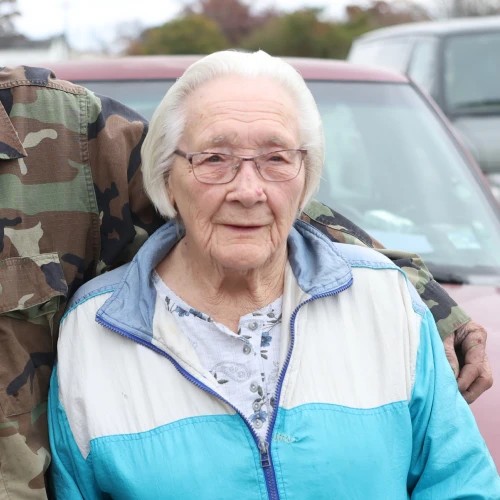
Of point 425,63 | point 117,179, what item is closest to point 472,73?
point 425,63

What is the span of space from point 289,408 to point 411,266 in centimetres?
67

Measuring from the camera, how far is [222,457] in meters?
2.33

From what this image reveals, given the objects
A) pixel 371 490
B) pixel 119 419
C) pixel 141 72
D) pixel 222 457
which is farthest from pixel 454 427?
pixel 141 72

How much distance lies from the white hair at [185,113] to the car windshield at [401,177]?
3.50 feet

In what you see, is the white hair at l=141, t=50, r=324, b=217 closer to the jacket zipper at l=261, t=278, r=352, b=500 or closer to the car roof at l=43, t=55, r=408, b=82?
the jacket zipper at l=261, t=278, r=352, b=500

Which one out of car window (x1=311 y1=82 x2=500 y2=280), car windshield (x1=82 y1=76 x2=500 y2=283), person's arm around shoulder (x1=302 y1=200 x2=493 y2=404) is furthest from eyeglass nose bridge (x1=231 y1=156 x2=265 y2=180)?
car windshield (x1=82 y1=76 x2=500 y2=283)

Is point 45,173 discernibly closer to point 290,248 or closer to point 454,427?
point 290,248

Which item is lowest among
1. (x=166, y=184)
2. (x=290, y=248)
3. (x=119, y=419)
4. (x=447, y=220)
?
(x=447, y=220)

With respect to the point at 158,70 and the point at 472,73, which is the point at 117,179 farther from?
the point at 472,73

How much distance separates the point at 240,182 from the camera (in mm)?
2449

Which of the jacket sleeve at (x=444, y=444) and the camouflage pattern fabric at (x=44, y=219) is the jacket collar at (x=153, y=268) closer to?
the camouflage pattern fabric at (x=44, y=219)

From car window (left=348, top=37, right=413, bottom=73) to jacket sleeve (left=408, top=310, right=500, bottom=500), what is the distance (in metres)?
6.10

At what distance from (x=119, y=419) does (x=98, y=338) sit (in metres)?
0.21

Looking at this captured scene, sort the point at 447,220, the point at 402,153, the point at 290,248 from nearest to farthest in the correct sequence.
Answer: the point at 290,248 → the point at 447,220 → the point at 402,153
